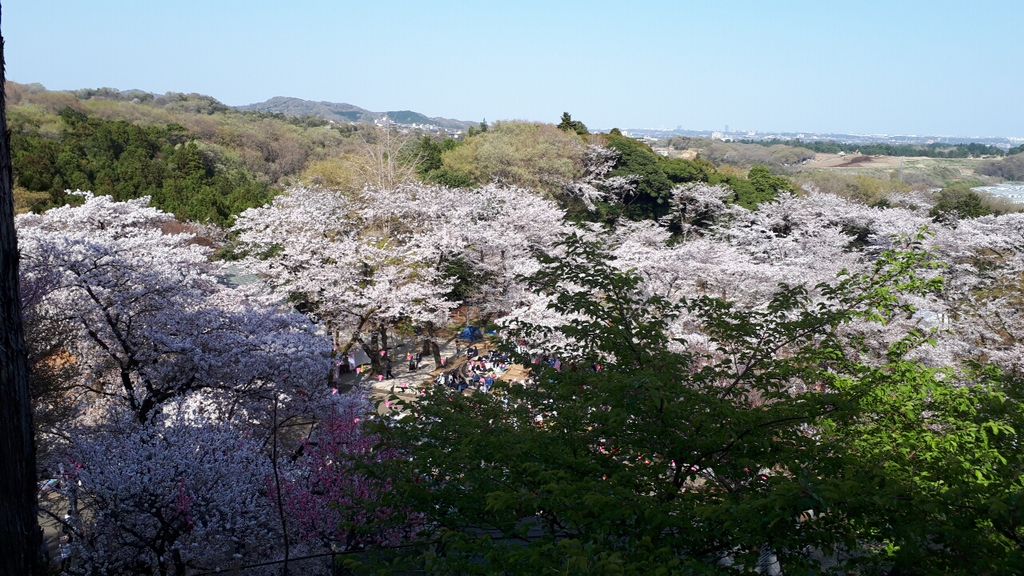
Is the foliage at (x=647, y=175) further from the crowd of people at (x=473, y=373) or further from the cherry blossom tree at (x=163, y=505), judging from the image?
the cherry blossom tree at (x=163, y=505)

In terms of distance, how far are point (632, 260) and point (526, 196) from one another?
7066 mm

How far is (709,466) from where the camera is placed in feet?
15.6

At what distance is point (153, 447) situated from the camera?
6.46 metres

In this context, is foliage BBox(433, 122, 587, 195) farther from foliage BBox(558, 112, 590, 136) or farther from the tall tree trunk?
the tall tree trunk

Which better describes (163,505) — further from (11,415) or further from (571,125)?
(571,125)

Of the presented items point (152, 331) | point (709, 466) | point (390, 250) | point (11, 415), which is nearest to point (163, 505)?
point (11, 415)

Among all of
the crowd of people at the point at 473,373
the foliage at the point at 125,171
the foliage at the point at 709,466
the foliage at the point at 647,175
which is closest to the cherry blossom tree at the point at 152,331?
the foliage at the point at 709,466

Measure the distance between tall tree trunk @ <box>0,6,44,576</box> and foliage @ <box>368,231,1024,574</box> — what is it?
208 cm

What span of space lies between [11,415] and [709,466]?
441 centimetres

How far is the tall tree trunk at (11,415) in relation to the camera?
122 inches

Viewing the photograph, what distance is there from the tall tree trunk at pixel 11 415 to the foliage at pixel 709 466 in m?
2.08

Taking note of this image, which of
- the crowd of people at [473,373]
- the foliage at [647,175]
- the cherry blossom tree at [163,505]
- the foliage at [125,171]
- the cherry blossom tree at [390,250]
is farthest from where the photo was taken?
the foliage at [647,175]

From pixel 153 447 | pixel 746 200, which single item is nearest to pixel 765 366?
pixel 153 447

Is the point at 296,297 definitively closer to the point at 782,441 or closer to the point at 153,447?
the point at 153,447
